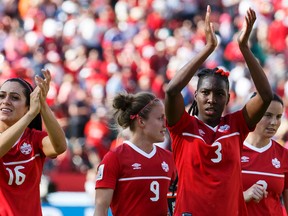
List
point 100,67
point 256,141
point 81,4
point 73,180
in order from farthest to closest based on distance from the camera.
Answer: point 81,4
point 100,67
point 73,180
point 256,141

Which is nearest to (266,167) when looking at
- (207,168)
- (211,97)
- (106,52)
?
(207,168)

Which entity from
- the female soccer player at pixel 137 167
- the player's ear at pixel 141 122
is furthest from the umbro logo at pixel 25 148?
the player's ear at pixel 141 122

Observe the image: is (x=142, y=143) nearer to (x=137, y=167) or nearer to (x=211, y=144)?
(x=137, y=167)

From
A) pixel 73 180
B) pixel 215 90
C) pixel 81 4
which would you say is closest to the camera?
pixel 215 90

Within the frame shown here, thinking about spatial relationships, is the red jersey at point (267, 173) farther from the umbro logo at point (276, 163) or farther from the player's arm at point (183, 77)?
the player's arm at point (183, 77)

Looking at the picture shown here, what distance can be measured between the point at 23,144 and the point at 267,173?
2.12 m

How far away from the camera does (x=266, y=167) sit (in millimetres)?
7773

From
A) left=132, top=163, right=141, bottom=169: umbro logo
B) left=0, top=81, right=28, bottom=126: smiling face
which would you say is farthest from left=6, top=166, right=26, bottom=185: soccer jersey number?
left=132, top=163, right=141, bottom=169: umbro logo

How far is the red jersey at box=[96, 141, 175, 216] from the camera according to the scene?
7094 millimetres

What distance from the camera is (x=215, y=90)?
21.5ft

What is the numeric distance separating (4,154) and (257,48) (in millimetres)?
12225

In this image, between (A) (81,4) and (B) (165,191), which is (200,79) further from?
(A) (81,4)

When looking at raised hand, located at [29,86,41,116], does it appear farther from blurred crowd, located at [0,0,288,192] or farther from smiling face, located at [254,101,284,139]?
blurred crowd, located at [0,0,288,192]

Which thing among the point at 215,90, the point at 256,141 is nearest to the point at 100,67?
the point at 256,141
